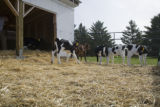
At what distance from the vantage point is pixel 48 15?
13.6m

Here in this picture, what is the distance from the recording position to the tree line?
19344mm

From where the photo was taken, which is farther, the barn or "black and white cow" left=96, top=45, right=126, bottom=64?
"black and white cow" left=96, top=45, right=126, bottom=64

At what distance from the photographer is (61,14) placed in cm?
1206

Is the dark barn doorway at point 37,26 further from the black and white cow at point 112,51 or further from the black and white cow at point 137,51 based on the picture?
the black and white cow at point 137,51

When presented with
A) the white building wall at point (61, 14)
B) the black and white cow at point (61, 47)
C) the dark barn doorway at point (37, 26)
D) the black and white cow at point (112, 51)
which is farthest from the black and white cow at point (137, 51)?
the dark barn doorway at point (37, 26)

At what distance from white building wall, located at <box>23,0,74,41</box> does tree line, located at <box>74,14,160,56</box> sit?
5513 millimetres

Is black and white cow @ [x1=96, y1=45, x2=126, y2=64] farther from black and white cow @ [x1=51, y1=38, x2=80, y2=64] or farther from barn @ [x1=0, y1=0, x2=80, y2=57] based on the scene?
barn @ [x1=0, y1=0, x2=80, y2=57]

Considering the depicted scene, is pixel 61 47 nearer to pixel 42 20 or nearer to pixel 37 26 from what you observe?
pixel 42 20

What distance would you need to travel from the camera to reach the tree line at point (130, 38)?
19344 mm

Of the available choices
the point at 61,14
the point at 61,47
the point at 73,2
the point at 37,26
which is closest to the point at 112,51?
the point at 61,47

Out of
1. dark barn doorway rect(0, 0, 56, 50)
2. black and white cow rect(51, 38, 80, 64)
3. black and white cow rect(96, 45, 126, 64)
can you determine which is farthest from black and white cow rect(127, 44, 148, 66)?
dark barn doorway rect(0, 0, 56, 50)

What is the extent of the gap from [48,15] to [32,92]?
1157 cm

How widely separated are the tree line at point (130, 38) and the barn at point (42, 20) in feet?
18.2

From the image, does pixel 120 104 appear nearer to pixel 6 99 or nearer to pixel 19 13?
pixel 6 99
